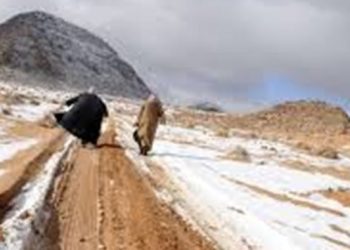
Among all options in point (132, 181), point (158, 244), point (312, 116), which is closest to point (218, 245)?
point (158, 244)

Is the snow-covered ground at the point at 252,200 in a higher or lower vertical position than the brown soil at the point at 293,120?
lower

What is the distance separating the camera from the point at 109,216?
1559 centimetres

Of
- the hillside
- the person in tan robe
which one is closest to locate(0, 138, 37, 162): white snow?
the hillside

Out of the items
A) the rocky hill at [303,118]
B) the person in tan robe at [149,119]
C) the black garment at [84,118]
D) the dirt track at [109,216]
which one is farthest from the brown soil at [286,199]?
the rocky hill at [303,118]

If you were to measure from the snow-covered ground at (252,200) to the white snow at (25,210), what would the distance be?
8.72 feet

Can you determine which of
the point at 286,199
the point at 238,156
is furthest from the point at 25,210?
the point at 238,156

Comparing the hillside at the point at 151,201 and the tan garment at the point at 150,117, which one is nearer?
the hillside at the point at 151,201

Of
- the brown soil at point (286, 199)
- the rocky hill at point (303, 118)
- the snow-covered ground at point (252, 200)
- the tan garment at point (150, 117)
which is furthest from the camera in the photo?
the rocky hill at point (303, 118)

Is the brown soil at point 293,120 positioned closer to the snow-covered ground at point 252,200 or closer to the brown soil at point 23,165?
the snow-covered ground at point 252,200

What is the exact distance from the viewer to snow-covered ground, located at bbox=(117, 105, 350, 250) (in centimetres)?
1661

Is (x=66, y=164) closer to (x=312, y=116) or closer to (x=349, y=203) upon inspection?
(x=349, y=203)

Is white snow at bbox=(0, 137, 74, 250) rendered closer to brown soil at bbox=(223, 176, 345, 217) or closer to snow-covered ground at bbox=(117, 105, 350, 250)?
snow-covered ground at bbox=(117, 105, 350, 250)

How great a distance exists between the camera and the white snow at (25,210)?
12.2 meters

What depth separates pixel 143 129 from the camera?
30609 millimetres
